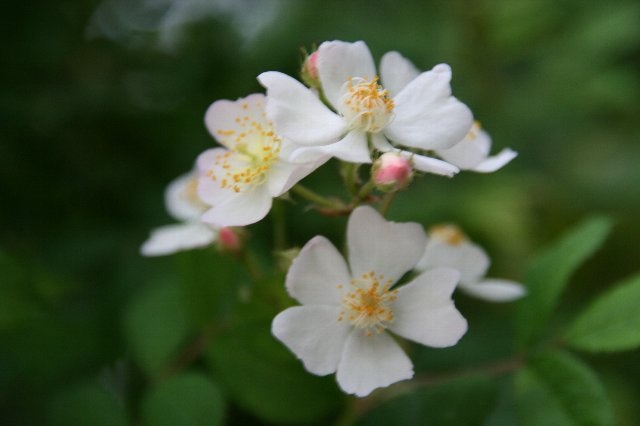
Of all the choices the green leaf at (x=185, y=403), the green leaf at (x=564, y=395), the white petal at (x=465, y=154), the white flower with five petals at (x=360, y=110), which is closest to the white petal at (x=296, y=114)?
the white flower with five petals at (x=360, y=110)

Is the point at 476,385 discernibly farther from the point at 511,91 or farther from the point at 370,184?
the point at 511,91

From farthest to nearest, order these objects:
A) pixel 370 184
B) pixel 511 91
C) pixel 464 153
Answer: pixel 511 91 < pixel 464 153 < pixel 370 184

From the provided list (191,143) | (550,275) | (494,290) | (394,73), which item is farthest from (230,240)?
(191,143)

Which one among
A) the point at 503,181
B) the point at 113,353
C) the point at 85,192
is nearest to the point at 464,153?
the point at 113,353

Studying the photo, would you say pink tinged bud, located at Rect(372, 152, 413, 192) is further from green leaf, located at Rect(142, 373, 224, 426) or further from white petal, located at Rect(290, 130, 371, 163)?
green leaf, located at Rect(142, 373, 224, 426)

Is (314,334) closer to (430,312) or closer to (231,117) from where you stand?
(430,312)

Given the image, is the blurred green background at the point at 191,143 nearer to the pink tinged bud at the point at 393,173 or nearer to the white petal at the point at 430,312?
the white petal at the point at 430,312

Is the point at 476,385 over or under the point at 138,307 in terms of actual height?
under
